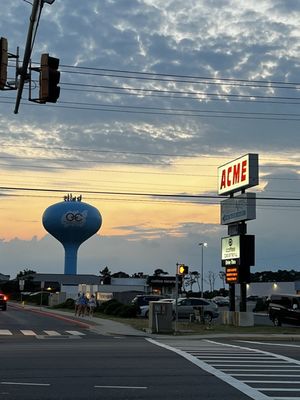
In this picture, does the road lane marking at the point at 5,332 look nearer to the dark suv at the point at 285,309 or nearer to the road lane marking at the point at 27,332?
the road lane marking at the point at 27,332

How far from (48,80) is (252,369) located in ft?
25.2

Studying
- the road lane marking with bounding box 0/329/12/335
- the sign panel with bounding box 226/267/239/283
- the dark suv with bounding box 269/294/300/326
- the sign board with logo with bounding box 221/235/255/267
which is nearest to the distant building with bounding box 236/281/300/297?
the dark suv with bounding box 269/294/300/326

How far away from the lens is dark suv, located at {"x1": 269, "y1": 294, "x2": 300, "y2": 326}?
3616 centimetres

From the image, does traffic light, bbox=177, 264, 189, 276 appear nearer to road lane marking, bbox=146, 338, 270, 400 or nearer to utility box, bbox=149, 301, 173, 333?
utility box, bbox=149, 301, 173, 333

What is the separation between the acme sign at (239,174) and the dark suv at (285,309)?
283 inches

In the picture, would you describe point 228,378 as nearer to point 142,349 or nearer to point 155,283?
point 142,349

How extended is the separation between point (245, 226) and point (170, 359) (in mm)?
20250

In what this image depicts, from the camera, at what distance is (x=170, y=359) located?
52.5ft

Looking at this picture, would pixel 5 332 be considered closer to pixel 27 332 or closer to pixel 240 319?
pixel 27 332

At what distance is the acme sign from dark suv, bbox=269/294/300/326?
719cm

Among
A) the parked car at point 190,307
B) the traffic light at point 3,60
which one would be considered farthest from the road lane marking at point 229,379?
the parked car at point 190,307

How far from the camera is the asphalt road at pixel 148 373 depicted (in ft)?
34.2

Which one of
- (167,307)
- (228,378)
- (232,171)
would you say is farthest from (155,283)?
(228,378)

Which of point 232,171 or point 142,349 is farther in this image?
point 232,171
